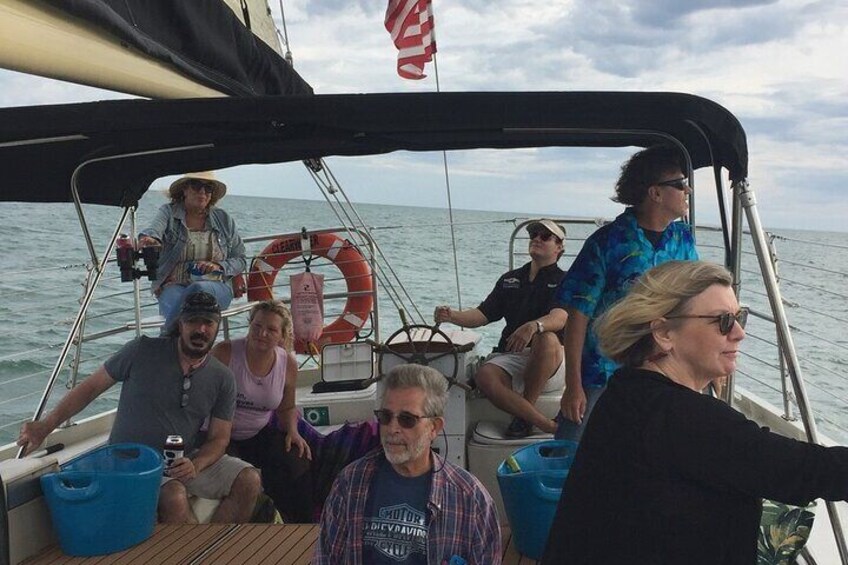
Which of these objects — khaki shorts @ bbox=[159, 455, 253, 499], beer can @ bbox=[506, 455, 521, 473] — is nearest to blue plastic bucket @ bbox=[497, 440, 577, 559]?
beer can @ bbox=[506, 455, 521, 473]

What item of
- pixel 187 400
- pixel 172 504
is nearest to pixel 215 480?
pixel 172 504

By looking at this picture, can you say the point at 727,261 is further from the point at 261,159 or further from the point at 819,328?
the point at 819,328

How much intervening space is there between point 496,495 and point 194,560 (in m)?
1.50

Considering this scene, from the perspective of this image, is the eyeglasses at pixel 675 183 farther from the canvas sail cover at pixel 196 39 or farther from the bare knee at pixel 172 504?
the bare knee at pixel 172 504

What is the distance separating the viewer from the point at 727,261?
7.52ft

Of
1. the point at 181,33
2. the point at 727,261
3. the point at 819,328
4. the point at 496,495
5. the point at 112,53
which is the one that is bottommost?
the point at 819,328

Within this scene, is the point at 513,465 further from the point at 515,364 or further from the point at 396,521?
the point at 515,364

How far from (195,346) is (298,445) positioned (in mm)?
726

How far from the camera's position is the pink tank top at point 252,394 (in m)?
3.28

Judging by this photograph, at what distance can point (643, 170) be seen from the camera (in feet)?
7.73

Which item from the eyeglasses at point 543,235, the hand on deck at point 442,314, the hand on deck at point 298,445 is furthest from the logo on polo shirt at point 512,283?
the hand on deck at point 298,445

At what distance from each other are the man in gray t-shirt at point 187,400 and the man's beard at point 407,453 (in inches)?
49.8

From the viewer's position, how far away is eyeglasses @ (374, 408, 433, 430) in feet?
6.20

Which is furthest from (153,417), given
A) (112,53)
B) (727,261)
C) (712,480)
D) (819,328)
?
(819,328)
